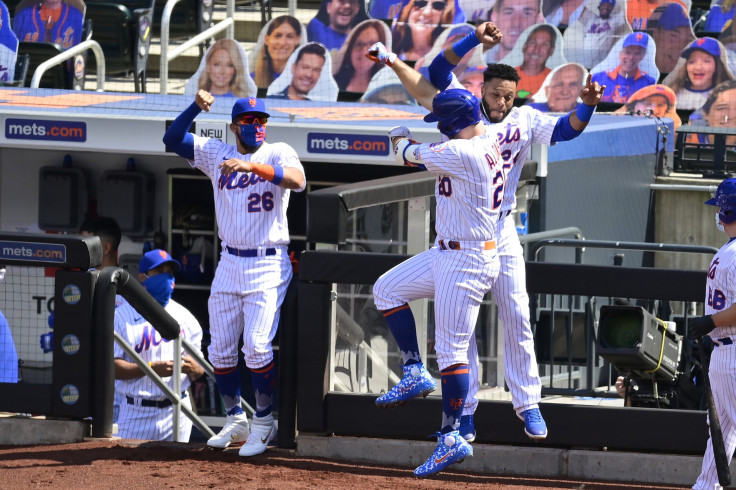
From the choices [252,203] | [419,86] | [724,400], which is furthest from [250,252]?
[724,400]

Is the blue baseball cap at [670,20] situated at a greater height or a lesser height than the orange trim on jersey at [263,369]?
greater

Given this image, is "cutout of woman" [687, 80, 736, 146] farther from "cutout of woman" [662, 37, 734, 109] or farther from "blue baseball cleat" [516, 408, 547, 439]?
"blue baseball cleat" [516, 408, 547, 439]

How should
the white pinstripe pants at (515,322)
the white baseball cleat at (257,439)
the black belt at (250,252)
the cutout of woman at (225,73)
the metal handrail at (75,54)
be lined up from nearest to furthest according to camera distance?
the white pinstripe pants at (515,322)
the white baseball cleat at (257,439)
the black belt at (250,252)
the metal handrail at (75,54)
the cutout of woman at (225,73)

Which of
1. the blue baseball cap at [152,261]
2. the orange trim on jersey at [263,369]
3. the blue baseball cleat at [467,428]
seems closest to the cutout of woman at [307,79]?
the blue baseball cap at [152,261]

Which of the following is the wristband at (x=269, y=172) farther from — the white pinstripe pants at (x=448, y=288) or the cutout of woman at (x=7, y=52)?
the cutout of woman at (x=7, y=52)

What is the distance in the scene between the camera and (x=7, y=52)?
33.7 feet

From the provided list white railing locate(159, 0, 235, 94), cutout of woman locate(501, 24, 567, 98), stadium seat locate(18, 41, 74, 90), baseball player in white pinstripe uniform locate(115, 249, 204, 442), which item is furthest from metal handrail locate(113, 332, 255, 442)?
stadium seat locate(18, 41, 74, 90)

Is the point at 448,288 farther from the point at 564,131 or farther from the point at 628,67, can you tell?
the point at 628,67

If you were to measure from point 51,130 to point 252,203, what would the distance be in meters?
3.32

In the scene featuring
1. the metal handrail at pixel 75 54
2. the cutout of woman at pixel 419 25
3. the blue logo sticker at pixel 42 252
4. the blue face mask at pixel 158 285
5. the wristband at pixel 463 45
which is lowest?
the blue face mask at pixel 158 285

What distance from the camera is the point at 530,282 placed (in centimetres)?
513

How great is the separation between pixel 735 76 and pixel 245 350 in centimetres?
615

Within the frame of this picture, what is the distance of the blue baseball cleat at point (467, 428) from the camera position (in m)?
4.92

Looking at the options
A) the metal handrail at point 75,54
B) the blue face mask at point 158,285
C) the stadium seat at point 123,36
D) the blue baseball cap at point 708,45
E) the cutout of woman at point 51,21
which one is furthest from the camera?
the stadium seat at point 123,36
